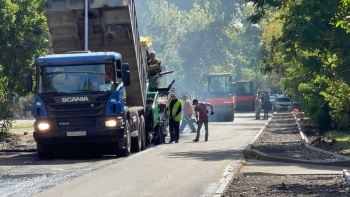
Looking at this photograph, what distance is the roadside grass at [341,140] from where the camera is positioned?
26.5 meters

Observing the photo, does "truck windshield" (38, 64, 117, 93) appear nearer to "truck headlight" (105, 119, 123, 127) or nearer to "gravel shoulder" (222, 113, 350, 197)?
"truck headlight" (105, 119, 123, 127)

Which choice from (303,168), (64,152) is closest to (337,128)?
(64,152)

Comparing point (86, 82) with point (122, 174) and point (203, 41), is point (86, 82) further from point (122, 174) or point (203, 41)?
point (203, 41)

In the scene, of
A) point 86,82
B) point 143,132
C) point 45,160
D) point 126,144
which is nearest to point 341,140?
point 143,132

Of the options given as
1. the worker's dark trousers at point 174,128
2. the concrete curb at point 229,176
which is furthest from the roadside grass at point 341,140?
the worker's dark trousers at point 174,128

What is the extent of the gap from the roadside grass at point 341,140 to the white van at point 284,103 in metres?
53.0

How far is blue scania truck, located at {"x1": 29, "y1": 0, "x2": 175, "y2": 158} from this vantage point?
24859 mm

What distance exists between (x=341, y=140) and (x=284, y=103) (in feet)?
194

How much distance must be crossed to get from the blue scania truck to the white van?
62639mm

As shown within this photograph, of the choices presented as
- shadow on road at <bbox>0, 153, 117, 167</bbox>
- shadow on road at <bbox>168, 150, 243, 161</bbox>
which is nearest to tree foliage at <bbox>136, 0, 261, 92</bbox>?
shadow on road at <bbox>168, 150, 243, 161</bbox>

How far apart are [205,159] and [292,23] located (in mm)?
6891

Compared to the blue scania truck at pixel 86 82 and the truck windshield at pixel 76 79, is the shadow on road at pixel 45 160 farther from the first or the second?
the truck windshield at pixel 76 79

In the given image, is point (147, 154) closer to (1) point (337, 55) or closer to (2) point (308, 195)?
(1) point (337, 55)

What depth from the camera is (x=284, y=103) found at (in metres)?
90.1
